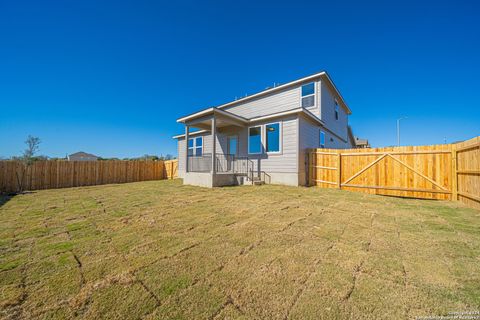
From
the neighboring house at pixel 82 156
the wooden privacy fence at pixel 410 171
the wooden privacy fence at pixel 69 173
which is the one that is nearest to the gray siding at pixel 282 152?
the wooden privacy fence at pixel 410 171

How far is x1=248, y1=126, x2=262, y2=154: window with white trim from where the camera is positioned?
10.3 metres

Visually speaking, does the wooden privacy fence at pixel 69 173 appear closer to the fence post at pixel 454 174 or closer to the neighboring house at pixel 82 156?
the fence post at pixel 454 174

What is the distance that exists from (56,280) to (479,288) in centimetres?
409

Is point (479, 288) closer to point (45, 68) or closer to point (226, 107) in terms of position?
point (226, 107)

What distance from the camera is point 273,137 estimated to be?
9789mm

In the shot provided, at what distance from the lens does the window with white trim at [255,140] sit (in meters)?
10.3

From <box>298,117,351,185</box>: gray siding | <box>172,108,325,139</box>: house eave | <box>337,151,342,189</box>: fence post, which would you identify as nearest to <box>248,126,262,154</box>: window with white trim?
<box>172,108,325,139</box>: house eave

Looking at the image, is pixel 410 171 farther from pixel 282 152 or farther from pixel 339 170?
pixel 282 152

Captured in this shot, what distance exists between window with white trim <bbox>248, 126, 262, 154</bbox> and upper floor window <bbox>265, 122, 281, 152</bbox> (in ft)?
1.53

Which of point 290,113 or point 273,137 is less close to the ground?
point 290,113

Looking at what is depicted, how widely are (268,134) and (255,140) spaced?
0.86 m

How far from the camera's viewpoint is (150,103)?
1922 cm

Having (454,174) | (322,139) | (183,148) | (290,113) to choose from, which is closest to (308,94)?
(322,139)

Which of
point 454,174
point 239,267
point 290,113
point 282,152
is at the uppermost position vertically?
point 290,113
